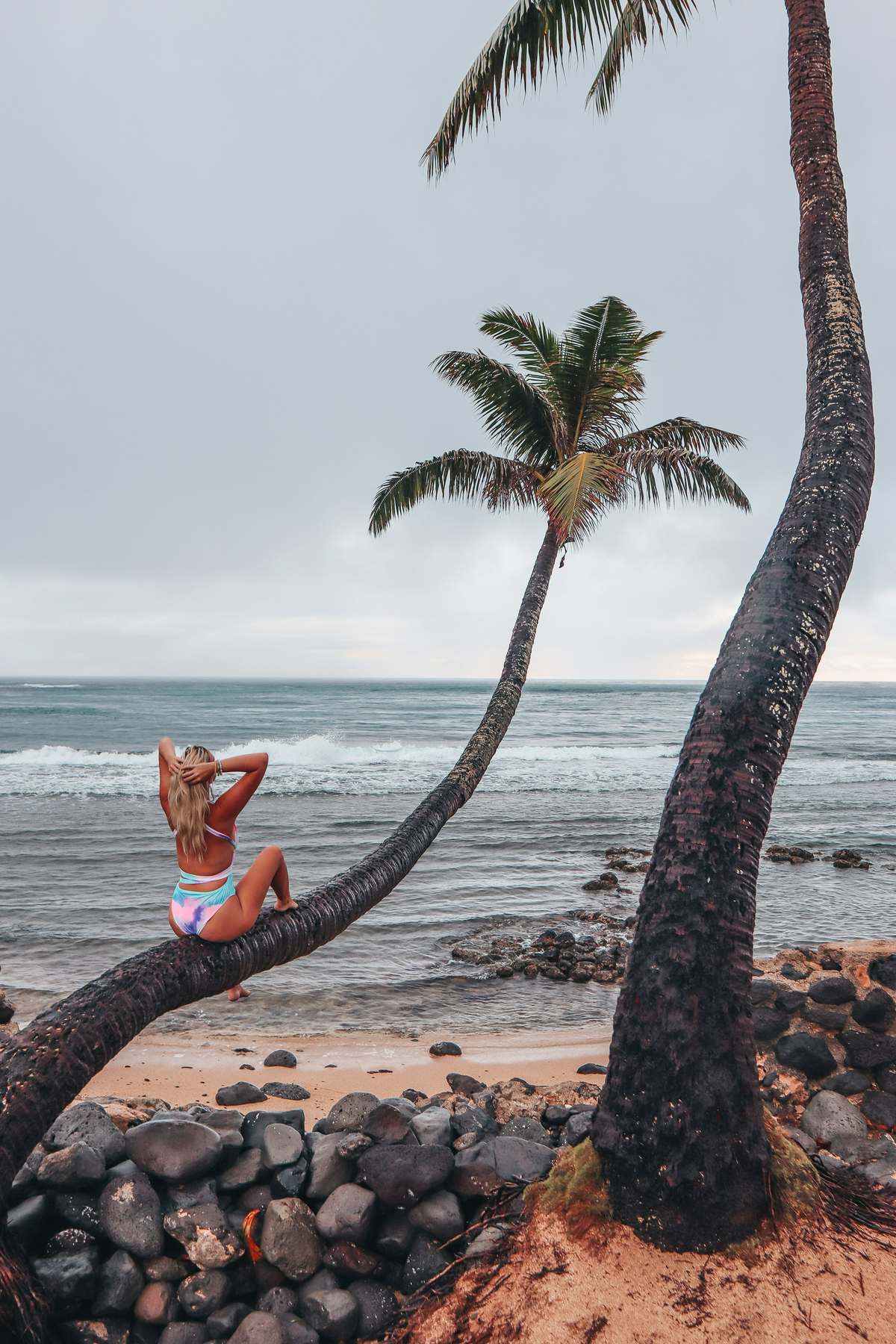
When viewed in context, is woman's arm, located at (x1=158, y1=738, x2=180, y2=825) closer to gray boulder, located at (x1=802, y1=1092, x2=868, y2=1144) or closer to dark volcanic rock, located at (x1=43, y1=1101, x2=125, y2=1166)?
dark volcanic rock, located at (x1=43, y1=1101, x2=125, y2=1166)

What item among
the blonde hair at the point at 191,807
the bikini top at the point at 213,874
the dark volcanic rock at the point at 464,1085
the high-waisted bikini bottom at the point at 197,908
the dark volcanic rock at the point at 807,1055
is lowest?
the dark volcanic rock at the point at 464,1085

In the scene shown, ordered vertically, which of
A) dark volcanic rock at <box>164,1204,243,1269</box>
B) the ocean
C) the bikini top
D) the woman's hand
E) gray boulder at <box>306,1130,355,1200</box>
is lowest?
the ocean

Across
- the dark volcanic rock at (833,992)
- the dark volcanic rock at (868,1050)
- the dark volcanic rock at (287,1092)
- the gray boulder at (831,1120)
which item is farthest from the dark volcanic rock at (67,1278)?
the dark volcanic rock at (833,992)

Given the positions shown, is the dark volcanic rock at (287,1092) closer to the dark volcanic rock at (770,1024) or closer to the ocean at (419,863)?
the ocean at (419,863)

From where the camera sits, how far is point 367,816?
2055 centimetres

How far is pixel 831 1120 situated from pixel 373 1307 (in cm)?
345

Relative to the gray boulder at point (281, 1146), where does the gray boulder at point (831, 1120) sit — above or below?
below

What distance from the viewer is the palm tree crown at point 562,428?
880 centimetres

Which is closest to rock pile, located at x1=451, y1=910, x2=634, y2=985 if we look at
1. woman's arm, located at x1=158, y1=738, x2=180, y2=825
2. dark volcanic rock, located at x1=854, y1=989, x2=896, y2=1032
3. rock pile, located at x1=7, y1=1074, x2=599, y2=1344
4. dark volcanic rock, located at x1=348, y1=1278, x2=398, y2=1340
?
dark volcanic rock, located at x1=854, y1=989, x2=896, y2=1032

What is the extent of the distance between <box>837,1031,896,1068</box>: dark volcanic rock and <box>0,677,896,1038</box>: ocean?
2.87 m

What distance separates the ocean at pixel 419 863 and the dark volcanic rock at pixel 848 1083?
2.91m

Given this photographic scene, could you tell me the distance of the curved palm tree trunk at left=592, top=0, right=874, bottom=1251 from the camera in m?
3.18

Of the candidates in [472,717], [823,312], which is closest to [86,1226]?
[823,312]

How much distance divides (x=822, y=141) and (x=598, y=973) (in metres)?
8.57
